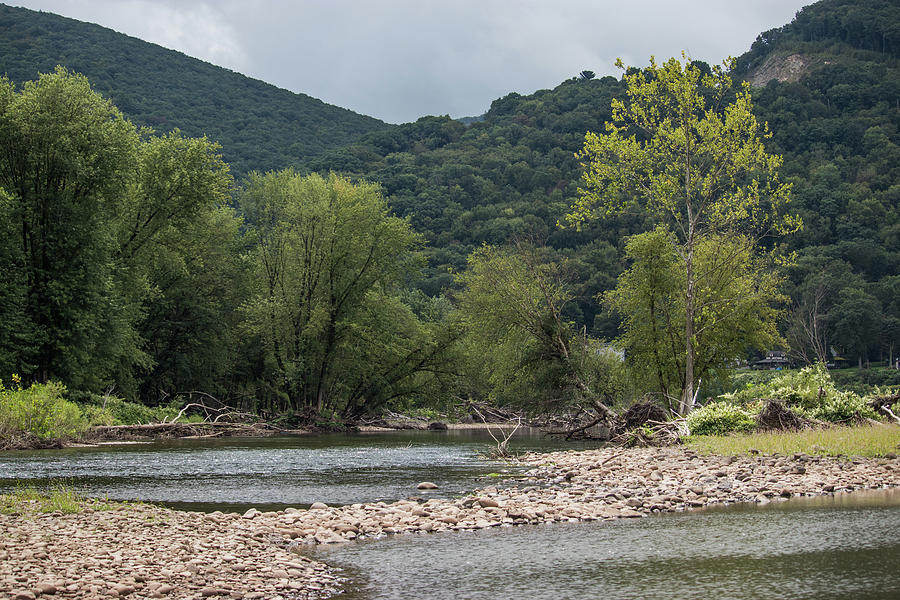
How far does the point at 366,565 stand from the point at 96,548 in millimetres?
3204

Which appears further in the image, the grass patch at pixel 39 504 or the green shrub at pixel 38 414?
the green shrub at pixel 38 414

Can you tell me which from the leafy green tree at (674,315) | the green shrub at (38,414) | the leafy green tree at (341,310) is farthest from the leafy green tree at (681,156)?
the leafy green tree at (341,310)

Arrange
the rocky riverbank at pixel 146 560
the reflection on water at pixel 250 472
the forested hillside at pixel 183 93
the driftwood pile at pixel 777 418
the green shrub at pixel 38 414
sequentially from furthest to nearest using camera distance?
the forested hillside at pixel 183 93 → the green shrub at pixel 38 414 → the driftwood pile at pixel 777 418 → the reflection on water at pixel 250 472 → the rocky riverbank at pixel 146 560

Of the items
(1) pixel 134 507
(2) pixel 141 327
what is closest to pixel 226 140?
→ (2) pixel 141 327

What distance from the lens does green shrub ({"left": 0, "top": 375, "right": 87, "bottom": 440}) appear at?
1096 inches

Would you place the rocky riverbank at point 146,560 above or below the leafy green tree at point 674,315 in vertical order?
below

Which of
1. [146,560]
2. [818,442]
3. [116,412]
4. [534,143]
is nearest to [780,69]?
[534,143]

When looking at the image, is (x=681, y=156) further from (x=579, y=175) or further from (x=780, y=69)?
(x=780, y=69)

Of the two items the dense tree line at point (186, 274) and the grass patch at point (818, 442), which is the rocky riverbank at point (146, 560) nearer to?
the grass patch at point (818, 442)

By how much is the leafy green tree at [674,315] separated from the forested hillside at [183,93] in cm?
8151

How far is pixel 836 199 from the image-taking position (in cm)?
9412

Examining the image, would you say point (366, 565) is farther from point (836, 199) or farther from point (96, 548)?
point (836, 199)

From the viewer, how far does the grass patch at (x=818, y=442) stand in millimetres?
18200

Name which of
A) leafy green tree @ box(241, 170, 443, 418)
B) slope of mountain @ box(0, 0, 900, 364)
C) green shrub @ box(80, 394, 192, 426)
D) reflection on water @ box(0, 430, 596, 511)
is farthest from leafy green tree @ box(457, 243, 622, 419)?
slope of mountain @ box(0, 0, 900, 364)
